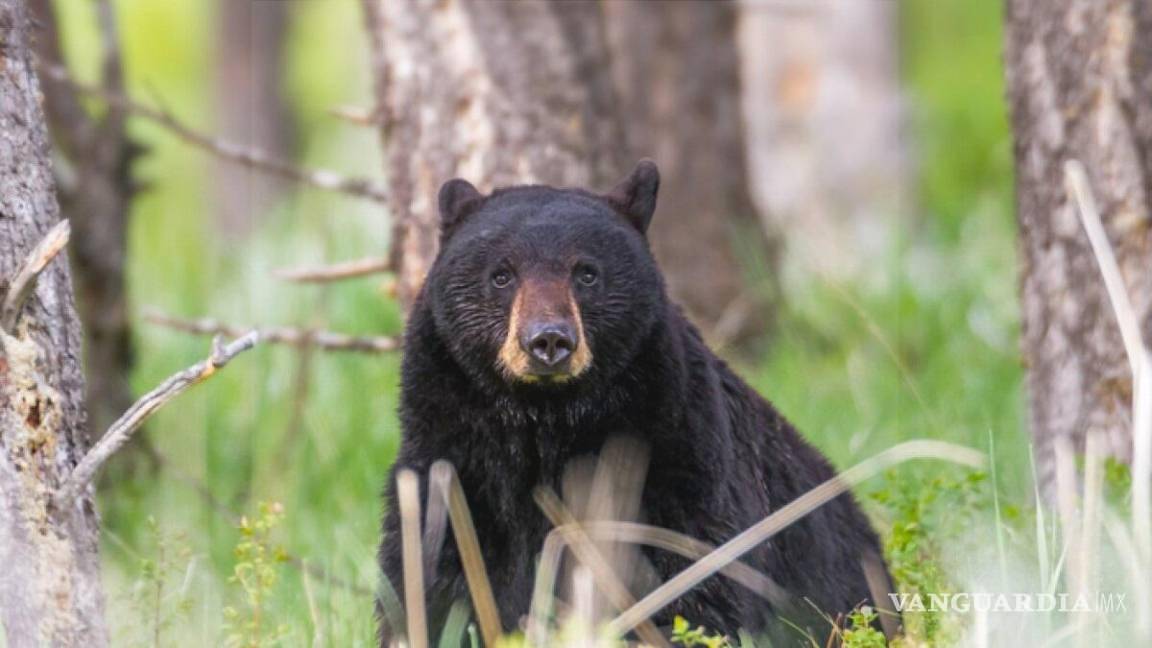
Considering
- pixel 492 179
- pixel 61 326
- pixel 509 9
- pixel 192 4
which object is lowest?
pixel 61 326

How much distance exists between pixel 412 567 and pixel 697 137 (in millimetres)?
5662

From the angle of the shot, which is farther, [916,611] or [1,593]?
[916,611]

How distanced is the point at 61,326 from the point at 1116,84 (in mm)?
3363

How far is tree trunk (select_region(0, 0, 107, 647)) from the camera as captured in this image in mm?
3516

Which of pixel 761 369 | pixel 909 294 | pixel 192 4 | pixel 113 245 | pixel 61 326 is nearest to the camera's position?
pixel 61 326

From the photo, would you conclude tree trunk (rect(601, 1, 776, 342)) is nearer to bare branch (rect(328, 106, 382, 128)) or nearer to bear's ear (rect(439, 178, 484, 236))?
bare branch (rect(328, 106, 382, 128))

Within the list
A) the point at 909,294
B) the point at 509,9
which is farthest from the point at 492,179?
the point at 909,294

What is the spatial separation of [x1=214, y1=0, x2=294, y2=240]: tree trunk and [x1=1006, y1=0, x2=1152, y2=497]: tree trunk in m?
11.4

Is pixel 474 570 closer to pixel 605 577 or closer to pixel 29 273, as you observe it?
pixel 605 577

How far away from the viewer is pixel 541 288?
4.12 m

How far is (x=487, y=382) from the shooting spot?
4.21m

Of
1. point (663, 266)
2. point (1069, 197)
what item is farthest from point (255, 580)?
point (663, 266)

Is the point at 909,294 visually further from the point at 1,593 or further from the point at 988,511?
the point at 1,593

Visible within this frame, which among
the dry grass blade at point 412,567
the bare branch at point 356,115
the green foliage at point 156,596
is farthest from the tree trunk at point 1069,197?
the green foliage at point 156,596
